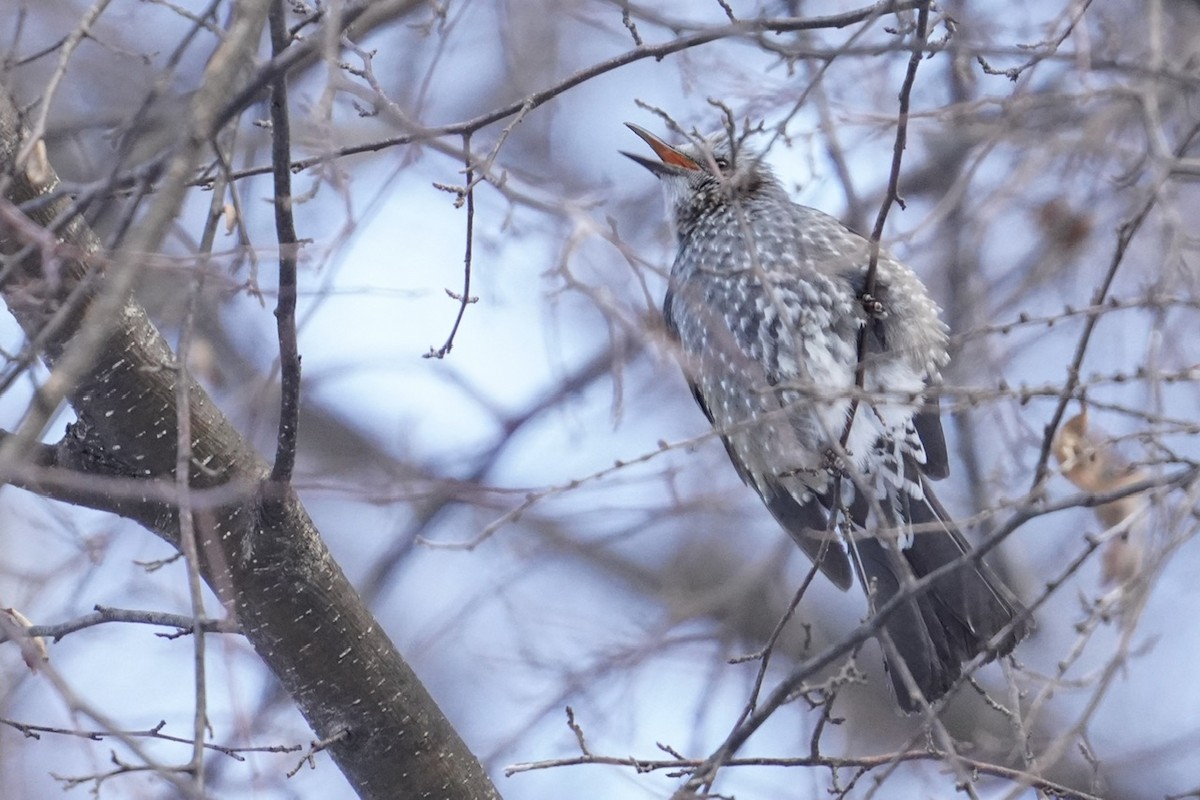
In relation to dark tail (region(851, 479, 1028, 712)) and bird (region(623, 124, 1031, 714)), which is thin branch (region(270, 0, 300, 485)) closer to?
bird (region(623, 124, 1031, 714))

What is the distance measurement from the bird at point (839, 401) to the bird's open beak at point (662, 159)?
0.44m

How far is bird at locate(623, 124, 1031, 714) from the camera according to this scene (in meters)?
3.65

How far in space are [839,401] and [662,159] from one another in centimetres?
178

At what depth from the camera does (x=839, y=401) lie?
3.53m

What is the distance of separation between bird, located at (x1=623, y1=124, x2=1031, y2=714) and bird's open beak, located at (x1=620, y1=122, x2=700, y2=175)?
442mm

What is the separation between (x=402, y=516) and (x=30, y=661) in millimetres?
5145

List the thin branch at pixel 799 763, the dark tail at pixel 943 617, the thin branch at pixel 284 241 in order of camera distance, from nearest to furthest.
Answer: the thin branch at pixel 284 241, the thin branch at pixel 799 763, the dark tail at pixel 943 617

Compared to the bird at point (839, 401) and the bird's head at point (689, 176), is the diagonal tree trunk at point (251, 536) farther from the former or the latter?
the bird's head at point (689, 176)

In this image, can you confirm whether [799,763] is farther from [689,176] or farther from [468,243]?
[689,176]

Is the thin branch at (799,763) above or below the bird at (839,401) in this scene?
below

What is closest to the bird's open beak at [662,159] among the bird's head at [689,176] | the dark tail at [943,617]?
the bird's head at [689,176]

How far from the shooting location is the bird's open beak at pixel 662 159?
194 inches

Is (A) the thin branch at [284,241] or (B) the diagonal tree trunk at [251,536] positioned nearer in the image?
(A) the thin branch at [284,241]

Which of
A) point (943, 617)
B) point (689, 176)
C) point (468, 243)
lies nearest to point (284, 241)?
point (468, 243)
